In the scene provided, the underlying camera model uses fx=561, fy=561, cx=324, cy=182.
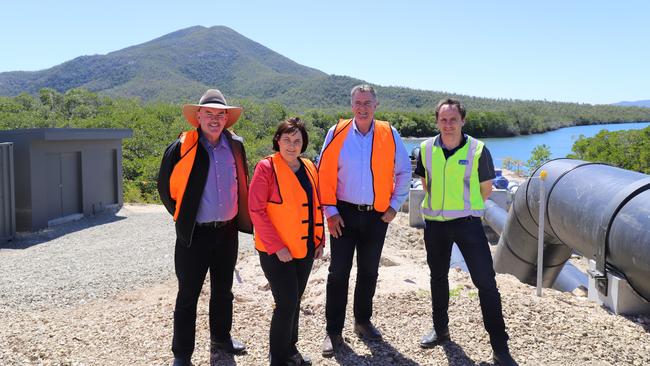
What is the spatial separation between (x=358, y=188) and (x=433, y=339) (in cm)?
136

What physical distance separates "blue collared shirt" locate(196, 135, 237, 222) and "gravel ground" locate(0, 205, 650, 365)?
46.4 inches

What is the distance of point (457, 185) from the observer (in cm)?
411

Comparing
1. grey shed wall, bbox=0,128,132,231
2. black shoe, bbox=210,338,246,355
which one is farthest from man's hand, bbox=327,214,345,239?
grey shed wall, bbox=0,128,132,231

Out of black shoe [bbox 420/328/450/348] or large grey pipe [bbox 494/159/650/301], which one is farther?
large grey pipe [bbox 494/159/650/301]

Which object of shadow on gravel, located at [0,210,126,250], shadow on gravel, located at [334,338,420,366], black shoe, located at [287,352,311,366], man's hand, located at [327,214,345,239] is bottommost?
shadow on gravel, located at [0,210,126,250]

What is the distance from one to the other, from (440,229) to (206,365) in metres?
2.00

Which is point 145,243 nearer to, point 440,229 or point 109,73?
point 440,229

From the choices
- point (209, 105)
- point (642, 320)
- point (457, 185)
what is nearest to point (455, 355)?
point (457, 185)

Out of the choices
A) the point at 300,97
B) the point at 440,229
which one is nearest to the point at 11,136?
the point at 440,229

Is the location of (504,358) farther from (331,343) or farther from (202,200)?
(202,200)

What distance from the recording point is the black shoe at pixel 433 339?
4.38 meters

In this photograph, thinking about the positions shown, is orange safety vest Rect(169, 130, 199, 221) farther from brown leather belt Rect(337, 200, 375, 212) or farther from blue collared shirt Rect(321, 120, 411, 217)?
brown leather belt Rect(337, 200, 375, 212)

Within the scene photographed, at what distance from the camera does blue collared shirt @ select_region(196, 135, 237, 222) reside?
381 centimetres

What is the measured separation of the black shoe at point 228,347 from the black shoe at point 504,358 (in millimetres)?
1893
